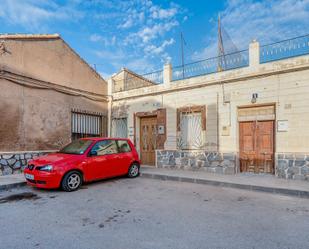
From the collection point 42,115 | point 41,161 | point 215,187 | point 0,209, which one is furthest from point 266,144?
point 42,115

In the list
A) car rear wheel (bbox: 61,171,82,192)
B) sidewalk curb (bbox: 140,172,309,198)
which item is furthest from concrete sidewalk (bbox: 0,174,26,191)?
sidewalk curb (bbox: 140,172,309,198)

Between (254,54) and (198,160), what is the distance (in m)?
A: 4.49

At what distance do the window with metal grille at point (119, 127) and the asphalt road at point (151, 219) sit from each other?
5625 millimetres

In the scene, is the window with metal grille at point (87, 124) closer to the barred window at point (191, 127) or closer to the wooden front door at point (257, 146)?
the barred window at point (191, 127)

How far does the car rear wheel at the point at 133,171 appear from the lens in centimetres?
807

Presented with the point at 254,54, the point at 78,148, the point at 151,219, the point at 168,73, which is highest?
the point at 254,54

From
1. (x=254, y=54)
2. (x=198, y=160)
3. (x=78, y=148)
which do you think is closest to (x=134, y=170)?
(x=78, y=148)

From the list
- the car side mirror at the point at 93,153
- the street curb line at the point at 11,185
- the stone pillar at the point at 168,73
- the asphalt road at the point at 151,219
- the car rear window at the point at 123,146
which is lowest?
the asphalt road at the point at 151,219

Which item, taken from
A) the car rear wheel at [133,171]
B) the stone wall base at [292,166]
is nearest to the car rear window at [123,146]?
the car rear wheel at [133,171]

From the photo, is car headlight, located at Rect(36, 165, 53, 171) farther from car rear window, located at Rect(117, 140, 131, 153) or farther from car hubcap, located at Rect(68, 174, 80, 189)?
car rear window, located at Rect(117, 140, 131, 153)

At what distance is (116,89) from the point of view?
12.3 meters

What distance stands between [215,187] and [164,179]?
1905 mm

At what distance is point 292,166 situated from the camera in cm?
730

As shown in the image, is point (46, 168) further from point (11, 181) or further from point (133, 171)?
point (133, 171)
